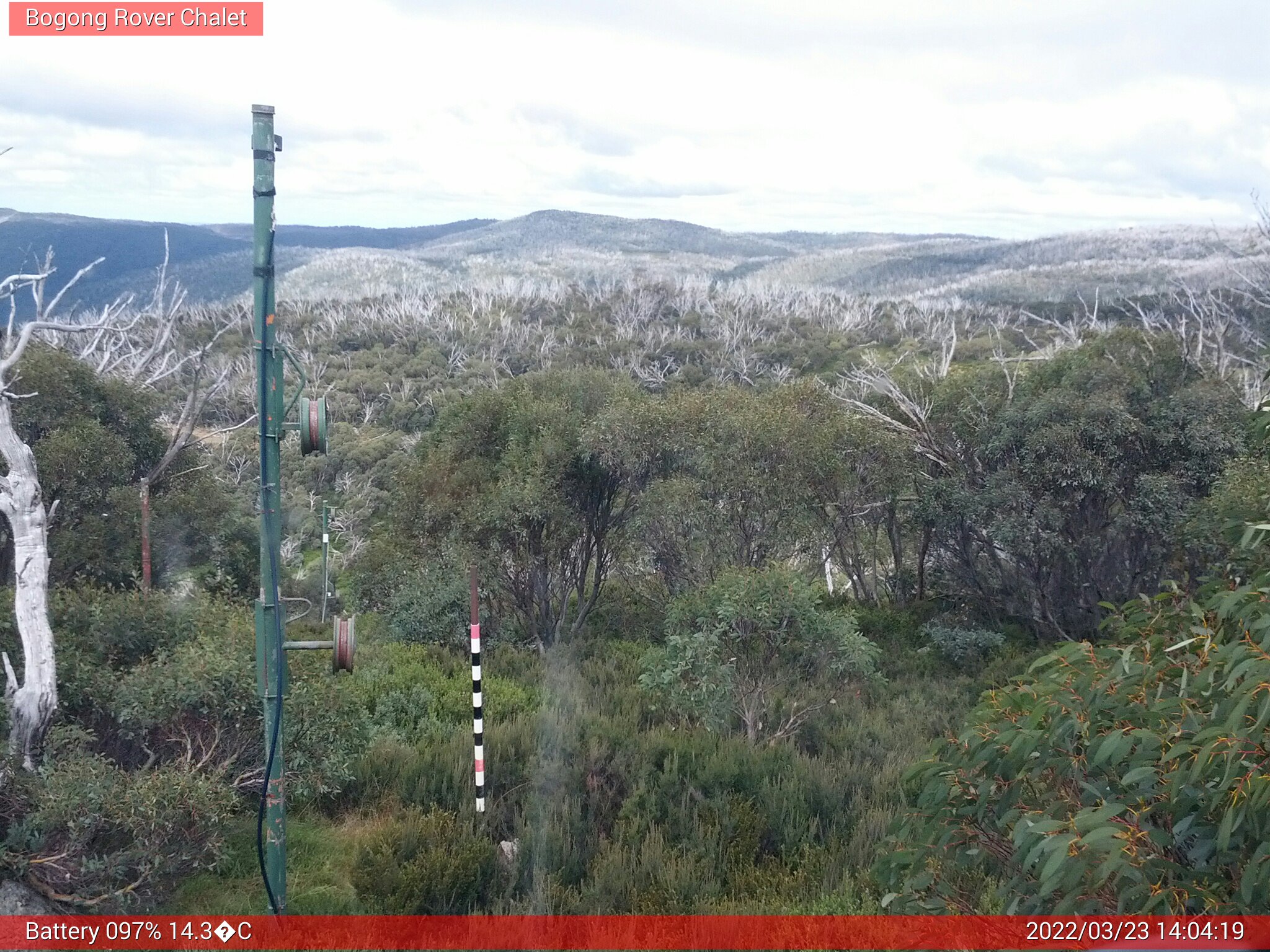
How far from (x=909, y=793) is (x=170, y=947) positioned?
16.2 feet

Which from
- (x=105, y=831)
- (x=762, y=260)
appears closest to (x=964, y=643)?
(x=105, y=831)

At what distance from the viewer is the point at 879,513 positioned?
15016 mm

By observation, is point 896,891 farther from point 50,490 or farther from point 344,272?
point 344,272

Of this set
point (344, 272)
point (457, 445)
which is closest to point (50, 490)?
point (457, 445)

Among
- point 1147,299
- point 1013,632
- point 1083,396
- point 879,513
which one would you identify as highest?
point 1147,299

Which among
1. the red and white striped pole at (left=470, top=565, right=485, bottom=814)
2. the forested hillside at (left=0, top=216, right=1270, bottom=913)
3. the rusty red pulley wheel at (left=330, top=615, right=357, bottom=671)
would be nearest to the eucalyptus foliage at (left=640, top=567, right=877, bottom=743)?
the forested hillside at (left=0, top=216, right=1270, bottom=913)

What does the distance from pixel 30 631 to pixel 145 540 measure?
426 cm

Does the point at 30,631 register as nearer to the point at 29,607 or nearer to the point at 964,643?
the point at 29,607

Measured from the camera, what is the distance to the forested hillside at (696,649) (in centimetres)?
350

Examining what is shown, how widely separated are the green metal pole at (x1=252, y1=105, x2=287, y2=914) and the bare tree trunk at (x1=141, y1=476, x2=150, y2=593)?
12.9ft

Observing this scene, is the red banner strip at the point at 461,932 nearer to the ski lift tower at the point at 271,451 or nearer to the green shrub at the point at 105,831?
the green shrub at the point at 105,831

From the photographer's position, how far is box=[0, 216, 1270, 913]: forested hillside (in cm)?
350

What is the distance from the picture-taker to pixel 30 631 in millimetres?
5785

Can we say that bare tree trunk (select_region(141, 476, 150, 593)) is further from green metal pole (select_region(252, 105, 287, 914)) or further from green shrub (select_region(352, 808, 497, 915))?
green metal pole (select_region(252, 105, 287, 914))
